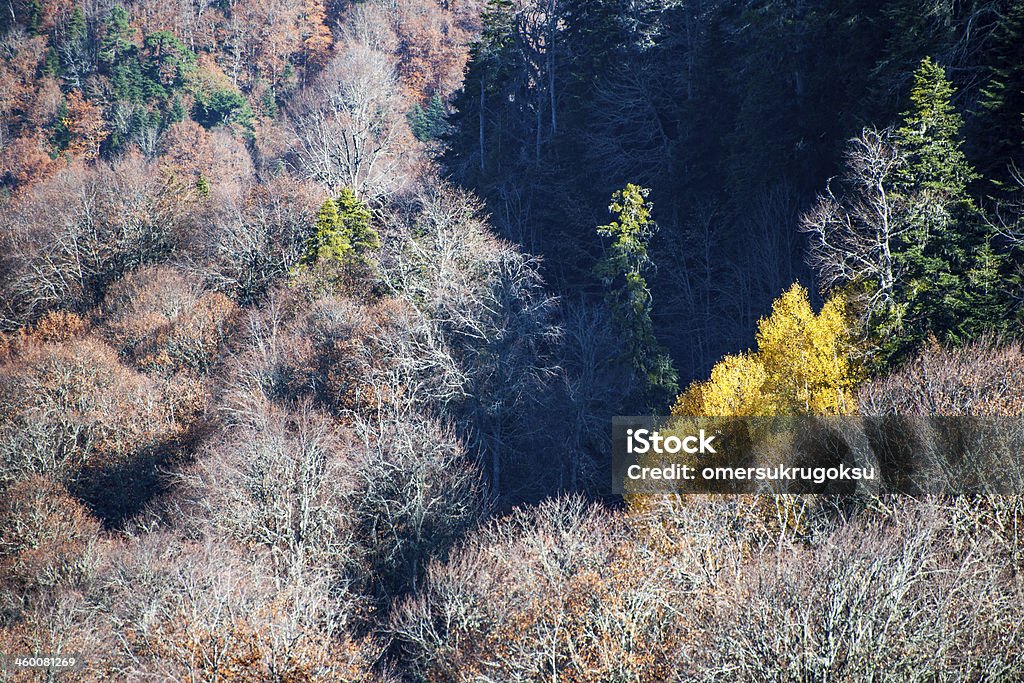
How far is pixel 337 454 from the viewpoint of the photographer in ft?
125

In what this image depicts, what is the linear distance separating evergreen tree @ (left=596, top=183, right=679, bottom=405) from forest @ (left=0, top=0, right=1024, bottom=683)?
7.9 inches

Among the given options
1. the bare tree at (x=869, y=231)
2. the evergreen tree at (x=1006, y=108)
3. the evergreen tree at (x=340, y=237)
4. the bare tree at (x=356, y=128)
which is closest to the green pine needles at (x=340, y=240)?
the evergreen tree at (x=340, y=237)

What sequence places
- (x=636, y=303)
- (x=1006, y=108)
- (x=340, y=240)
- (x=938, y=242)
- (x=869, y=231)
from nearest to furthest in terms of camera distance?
(x=1006, y=108), (x=938, y=242), (x=869, y=231), (x=636, y=303), (x=340, y=240)

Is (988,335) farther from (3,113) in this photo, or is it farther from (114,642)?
(3,113)

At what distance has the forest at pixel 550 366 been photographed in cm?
2342

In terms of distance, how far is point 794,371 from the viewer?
32.3 m

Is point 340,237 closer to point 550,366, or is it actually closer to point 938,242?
point 550,366

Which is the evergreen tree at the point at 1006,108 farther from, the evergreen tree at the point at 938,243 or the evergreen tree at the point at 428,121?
the evergreen tree at the point at 428,121

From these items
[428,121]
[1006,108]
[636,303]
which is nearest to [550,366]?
[636,303]

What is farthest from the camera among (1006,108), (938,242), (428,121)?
(428,121)

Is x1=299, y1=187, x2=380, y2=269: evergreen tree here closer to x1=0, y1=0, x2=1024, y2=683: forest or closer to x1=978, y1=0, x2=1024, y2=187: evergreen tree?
x1=0, y1=0, x2=1024, y2=683: forest

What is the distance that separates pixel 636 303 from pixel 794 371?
983 cm

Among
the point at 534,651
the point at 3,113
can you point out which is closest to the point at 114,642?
the point at 534,651

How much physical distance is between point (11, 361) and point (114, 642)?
25.3 meters
